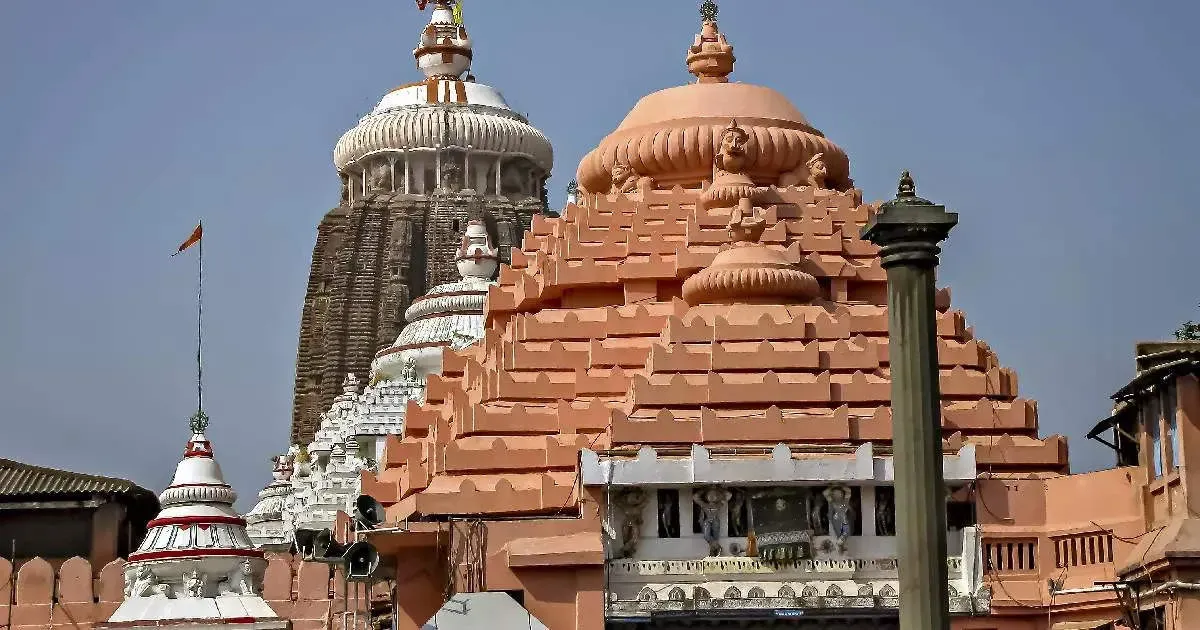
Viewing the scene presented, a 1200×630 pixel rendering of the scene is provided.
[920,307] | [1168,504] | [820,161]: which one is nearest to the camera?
[920,307]

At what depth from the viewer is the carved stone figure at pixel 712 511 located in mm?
40812

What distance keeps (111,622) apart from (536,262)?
9100 millimetres

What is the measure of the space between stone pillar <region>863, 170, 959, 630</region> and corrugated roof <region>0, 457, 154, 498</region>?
1266 inches

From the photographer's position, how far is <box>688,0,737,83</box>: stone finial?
50.7 meters

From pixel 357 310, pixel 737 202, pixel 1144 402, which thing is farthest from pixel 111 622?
pixel 357 310

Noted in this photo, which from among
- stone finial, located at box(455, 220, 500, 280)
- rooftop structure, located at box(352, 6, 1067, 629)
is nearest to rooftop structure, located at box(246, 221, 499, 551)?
stone finial, located at box(455, 220, 500, 280)

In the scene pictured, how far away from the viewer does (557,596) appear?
40.1 meters

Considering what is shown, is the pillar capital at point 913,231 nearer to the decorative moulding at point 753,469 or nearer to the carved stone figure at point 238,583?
the decorative moulding at point 753,469

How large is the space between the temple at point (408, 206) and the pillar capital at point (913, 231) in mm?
69568

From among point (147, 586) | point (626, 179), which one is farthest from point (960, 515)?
point (147, 586)

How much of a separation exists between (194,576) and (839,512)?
14.2 meters

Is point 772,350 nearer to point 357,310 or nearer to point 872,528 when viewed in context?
point 872,528

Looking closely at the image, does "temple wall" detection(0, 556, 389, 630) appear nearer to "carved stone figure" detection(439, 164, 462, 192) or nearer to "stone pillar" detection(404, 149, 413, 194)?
"carved stone figure" detection(439, 164, 462, 192)

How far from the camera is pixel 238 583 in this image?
168 ft
